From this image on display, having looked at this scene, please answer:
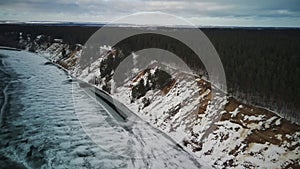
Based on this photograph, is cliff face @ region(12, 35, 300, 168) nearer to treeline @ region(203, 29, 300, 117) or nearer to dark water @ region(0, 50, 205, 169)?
dark water @ region(0, 50, 205, 169)

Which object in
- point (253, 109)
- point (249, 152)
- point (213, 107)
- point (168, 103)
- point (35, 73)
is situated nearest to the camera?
point (249, 152)

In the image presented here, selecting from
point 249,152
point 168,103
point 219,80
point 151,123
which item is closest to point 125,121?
point 151,123

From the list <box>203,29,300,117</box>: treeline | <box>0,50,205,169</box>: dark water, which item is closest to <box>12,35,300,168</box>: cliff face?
<box>0,50,205,169</box>: dark water

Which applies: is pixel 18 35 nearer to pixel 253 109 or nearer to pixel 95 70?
pixel 95 70

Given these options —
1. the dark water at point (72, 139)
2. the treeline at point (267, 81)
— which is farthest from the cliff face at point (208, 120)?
the treeline at point (267, 81)

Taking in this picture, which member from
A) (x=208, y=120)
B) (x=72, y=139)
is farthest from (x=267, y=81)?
(x=72, y=139)

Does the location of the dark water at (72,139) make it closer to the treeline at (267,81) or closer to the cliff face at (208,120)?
the cliff face at (208,120)
